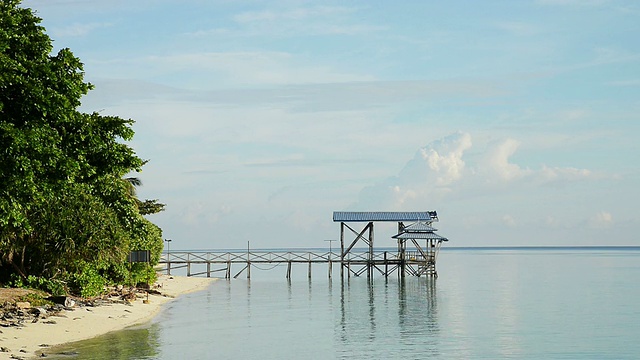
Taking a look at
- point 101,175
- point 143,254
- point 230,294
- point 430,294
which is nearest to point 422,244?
point 430,294

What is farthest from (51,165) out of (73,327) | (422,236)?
(422,236)

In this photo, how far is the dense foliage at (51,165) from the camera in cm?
2423

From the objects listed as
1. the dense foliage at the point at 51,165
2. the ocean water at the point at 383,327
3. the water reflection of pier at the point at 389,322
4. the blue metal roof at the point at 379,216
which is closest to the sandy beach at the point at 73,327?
the ocean water at the point at 383,327

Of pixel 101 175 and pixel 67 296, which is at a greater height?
pixel 101 175

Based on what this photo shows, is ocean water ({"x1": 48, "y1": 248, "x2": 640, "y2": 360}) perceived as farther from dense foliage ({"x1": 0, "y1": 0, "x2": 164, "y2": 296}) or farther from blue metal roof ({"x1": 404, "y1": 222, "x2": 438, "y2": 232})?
blue metal roof ({"x1": 404, "y1": 222, "x2": 438, "y2": 232})

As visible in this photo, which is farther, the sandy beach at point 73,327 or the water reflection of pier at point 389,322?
the water reflection of pier at point 389,322

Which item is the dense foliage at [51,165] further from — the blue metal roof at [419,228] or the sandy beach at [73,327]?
the blue metal roof at [419,228]

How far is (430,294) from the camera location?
197 ft

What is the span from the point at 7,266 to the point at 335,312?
18190 millimetres

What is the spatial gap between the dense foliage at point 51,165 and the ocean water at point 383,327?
206 inches

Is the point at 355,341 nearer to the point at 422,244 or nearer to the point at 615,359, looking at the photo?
the point at 615,359

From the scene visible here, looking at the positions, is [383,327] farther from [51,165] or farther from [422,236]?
[422,236]

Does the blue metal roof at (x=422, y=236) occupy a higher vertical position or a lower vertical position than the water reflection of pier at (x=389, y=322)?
higher

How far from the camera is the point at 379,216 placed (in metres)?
73.1
